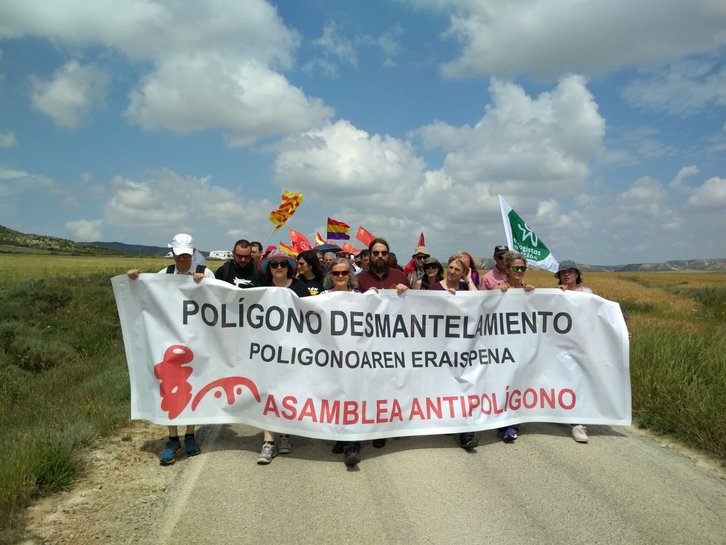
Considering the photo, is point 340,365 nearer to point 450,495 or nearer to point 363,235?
point 450,495

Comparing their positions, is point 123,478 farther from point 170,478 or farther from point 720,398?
point 720,398

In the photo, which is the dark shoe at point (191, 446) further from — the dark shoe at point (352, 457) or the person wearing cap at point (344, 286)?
the dark shoe at point (352, 457)

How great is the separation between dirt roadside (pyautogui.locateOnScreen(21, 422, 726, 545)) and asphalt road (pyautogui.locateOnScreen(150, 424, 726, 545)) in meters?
0.13

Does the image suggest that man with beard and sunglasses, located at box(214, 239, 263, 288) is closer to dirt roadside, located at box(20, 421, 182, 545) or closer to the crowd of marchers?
the crowd of marchers

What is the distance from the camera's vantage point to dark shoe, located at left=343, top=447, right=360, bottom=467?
476cm

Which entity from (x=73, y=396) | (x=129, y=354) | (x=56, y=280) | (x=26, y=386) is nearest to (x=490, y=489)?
(x=129, y=354)

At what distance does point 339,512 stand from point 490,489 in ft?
4.22

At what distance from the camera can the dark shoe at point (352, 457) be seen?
476 cm

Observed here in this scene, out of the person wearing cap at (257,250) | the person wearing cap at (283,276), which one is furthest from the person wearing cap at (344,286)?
the person wearing cap at (257,250)

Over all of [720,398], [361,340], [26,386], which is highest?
[361,340]

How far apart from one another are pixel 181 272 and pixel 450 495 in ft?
11.5

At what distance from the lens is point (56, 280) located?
20.3m

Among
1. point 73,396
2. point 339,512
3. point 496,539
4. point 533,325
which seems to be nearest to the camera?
point 496,539

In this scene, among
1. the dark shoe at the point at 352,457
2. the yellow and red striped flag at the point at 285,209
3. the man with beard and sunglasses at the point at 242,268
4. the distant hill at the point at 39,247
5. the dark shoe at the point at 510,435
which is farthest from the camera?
the distant hill at the point at 39,247
